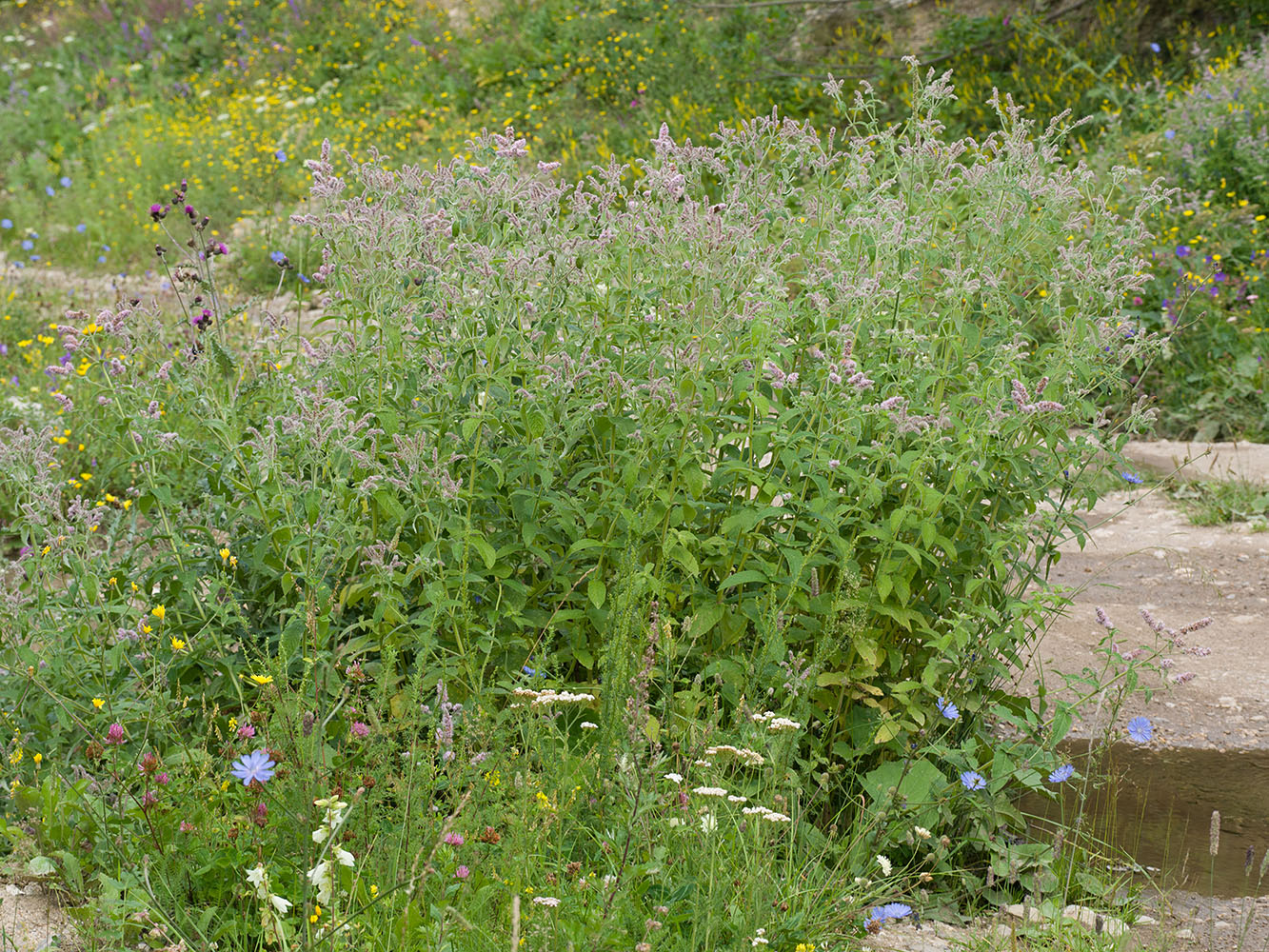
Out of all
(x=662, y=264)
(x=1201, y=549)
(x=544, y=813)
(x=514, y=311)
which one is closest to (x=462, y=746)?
(x=544, y=813)

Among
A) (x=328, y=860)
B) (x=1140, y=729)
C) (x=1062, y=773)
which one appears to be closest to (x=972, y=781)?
(x=1062, y=773)

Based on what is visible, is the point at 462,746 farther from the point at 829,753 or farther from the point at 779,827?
the point at 829,753

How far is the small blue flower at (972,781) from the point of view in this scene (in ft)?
10.2

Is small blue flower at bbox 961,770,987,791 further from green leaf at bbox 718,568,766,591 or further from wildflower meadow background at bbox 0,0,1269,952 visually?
green leaf at bbox 718,568,766,591

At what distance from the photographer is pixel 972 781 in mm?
3100

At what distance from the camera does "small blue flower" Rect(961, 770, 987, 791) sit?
3096 mm

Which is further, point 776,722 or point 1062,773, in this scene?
point 1062,773

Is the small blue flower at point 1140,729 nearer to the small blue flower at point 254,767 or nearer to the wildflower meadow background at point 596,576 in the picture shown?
the wildflower meadow background at point 596,576

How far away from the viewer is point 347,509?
10.3 feet

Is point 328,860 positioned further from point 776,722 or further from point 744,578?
A: point 744,578

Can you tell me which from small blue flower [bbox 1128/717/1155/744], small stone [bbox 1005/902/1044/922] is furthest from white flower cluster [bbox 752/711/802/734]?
small blue flower [bbox 1128/717/1155/744]

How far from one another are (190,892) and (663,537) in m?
1.39

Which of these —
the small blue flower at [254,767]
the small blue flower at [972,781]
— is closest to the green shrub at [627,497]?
the small blue flower at [972,781]

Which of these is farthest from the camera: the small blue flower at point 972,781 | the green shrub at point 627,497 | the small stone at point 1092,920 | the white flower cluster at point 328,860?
the small blue flower at point 972,781
